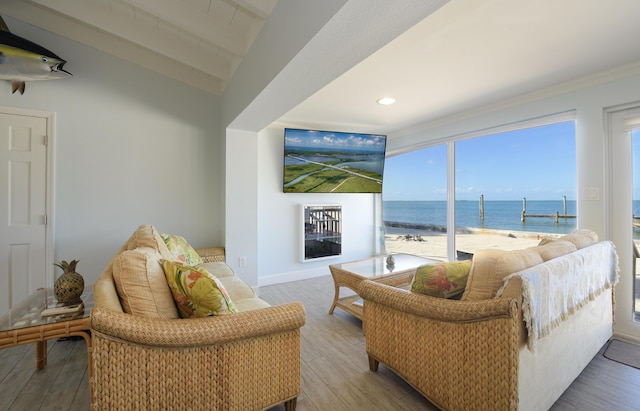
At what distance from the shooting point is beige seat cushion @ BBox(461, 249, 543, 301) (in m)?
1.25

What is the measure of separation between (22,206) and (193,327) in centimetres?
266

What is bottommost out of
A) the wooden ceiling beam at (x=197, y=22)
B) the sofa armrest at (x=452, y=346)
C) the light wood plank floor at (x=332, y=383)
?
the light wood plank floor at (x=332, y=383)

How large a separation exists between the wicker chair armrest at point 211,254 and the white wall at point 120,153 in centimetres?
28

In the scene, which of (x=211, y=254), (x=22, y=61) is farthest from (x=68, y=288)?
(x=22, y=61)

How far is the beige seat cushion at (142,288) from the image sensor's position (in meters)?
1.20

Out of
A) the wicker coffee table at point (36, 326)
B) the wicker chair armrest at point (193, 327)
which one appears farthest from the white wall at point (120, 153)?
the wicker chair armrest at point (193, 327)

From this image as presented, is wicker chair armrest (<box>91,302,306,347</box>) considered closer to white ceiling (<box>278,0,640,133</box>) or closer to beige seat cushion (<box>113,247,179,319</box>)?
beige seat cushion (<box>113,247,179,319</box>)

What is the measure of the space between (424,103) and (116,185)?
11.7 feet

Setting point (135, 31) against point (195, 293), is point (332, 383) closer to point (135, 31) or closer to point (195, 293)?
point (195, 293)

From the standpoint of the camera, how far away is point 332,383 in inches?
66.5

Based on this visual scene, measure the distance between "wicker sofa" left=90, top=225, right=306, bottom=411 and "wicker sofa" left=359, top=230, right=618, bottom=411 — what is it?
0.61 metres

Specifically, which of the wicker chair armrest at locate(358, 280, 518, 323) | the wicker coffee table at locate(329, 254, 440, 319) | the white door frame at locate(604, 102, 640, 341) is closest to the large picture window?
the white door frame at locate(604, 102, 640, 341)

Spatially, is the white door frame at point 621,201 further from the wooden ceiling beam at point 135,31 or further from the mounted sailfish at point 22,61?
the mounted sailfish at point 22,61

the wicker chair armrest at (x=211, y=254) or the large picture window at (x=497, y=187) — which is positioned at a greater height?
the large picture window at (x=497, y=187)
